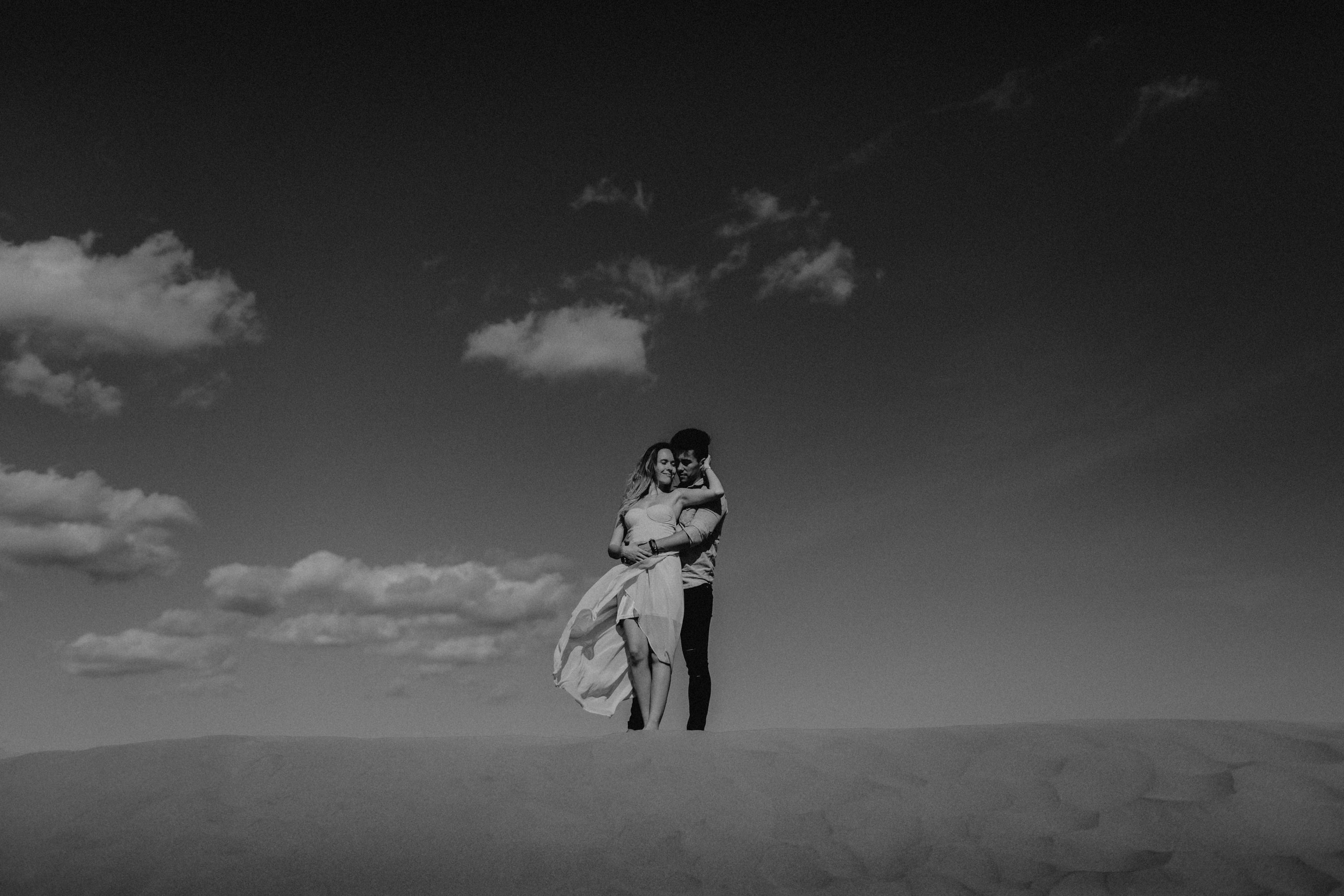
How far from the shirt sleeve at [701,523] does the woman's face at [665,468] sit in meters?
0.25

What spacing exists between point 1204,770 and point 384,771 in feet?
8.83

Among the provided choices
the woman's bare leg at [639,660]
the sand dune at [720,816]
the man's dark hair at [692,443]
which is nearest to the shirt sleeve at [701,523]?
the man's dark hair at [692,443]

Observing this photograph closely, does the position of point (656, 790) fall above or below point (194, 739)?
below

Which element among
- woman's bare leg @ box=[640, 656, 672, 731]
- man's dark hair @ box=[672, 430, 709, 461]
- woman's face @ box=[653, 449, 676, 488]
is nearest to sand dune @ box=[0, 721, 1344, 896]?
woman's bare leg @ box=[640, 656, 672, 731]

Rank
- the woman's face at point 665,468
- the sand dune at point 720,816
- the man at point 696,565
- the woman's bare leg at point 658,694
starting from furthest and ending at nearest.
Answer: the woman's face at point 665,468 < the man at point 696,565 < the woman's bare leg at point 658,694 < the sand dune at point 720,816

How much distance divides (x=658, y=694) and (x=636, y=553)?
843mm

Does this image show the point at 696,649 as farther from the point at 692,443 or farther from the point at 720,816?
the point at 720,816

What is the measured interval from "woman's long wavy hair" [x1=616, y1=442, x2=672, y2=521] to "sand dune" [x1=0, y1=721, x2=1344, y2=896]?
2.55 metres

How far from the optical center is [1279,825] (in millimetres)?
2412

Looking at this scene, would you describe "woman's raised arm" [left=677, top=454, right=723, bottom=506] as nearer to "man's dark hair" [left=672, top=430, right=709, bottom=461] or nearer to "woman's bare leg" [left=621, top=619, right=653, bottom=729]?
"man's dark hair" [left=672, top=430, right=709, bottom=461]

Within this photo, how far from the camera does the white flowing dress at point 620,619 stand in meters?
5.16

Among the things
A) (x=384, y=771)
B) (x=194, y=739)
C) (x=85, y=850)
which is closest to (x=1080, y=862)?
(x=384, y=771)

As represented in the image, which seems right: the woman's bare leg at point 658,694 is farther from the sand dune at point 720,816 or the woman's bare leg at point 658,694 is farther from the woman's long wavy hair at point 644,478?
the sand dune at point 720,816

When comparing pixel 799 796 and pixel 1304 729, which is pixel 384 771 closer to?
pixel 799 796
